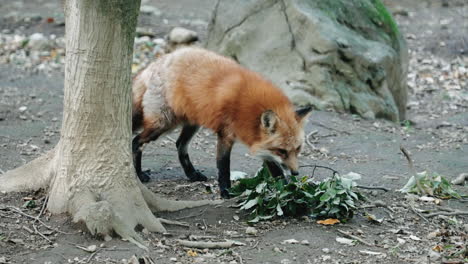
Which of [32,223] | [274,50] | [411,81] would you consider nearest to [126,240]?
[32,223]

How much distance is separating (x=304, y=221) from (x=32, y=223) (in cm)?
225

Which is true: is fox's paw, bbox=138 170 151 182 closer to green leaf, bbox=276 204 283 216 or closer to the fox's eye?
the fox's eye

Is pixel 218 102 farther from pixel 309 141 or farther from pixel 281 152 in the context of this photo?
pixel 309 141

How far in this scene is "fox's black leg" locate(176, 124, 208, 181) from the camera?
23.0ft

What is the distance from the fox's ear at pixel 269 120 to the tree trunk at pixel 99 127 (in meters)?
1.39

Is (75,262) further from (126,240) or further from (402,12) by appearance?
(402,12)

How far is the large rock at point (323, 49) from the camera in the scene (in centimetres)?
1018

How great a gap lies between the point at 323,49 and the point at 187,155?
3867 mm

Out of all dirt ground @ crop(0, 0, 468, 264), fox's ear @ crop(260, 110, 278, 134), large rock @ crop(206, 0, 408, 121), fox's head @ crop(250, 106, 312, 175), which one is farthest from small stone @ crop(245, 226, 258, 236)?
large rock @ crop(206, 0, 408, 121)

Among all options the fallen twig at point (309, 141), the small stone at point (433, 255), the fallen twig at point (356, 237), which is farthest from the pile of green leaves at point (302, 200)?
the fallen twig at point (309, 141)

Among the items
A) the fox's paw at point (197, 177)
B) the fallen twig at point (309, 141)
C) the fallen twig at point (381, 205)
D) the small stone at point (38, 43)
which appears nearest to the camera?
the fallen twig at point (381, 205)

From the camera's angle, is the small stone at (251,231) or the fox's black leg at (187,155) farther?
the fox's black leg at (187,155)

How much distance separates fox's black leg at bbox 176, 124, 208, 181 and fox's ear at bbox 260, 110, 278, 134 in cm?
116

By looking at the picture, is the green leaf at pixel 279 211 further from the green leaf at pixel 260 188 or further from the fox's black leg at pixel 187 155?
the fox's black leg at pixel 187 155
